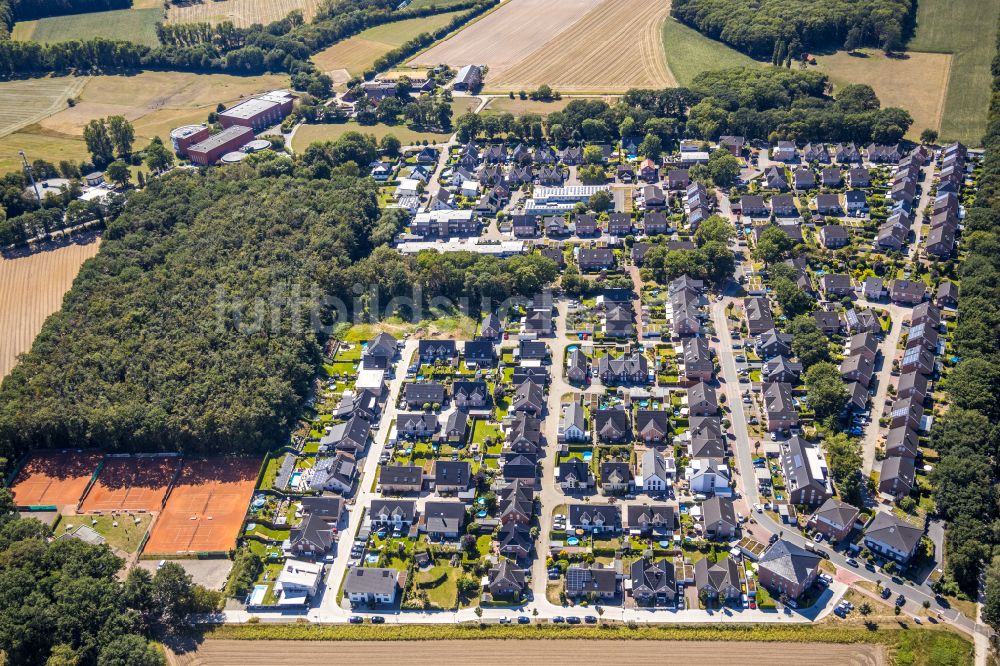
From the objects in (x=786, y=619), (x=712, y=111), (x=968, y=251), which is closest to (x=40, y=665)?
(x=786, y=619)

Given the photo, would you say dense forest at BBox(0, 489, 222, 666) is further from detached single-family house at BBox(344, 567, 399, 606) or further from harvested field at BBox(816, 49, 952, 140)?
harvested field at BBox(816, 49, 952, 140)

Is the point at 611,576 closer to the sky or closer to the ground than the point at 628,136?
closer to the ground

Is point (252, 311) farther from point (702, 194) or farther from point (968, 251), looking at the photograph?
point (968, 251)

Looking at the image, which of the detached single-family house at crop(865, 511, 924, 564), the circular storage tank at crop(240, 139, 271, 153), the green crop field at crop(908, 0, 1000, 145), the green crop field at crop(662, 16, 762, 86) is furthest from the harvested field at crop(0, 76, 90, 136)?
the green crop field at crop(908, 0, 1000, 145)

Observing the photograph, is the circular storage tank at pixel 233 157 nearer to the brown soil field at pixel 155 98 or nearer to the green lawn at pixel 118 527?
the brown soil field at pixel 155 98

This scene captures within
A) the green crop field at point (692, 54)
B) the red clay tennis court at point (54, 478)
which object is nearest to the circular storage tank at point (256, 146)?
the red clay tennis court at point (54, 478)

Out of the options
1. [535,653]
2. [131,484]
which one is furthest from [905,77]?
[131,484]

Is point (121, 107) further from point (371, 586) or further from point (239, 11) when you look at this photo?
point (371, 586)
